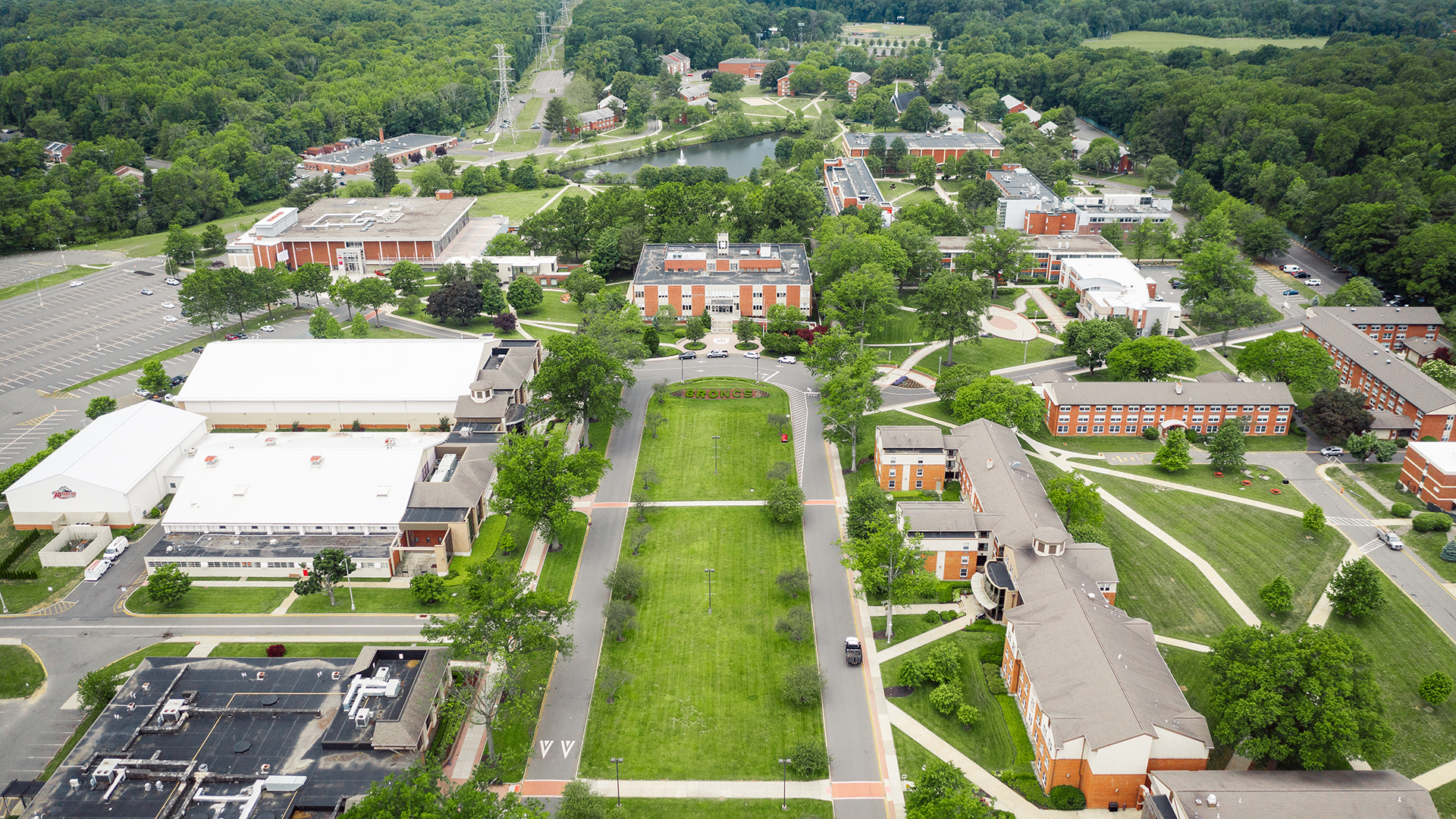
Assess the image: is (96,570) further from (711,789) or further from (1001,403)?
(1001,403)

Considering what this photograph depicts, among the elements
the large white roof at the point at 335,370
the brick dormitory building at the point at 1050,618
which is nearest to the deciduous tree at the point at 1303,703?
the brick dormitory building at the point at 1050,618

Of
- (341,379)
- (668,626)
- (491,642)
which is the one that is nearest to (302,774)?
(491,642)

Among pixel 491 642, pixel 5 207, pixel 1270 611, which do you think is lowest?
pixel 1270 611

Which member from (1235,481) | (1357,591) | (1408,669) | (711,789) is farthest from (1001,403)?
(711,789)

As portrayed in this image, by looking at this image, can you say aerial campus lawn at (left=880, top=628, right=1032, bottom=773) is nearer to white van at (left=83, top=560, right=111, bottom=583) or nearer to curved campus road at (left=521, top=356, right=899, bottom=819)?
curved campus road at (left=521, top=356, right=899, bottom=819)

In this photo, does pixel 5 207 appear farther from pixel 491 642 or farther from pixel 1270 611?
pixel 1270 611

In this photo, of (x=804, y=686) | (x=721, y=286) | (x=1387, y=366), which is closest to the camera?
(x=804, y=686)
